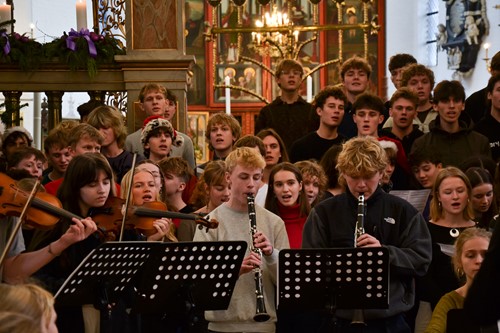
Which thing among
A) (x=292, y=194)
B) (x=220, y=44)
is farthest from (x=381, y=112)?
(x=220, y=44)

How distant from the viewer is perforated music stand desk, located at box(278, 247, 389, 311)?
6.00 m

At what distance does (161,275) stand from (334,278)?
2.91 ft

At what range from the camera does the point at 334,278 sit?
6070 millimetres

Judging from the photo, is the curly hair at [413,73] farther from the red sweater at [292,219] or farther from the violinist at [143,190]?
the violinist at [143,190]

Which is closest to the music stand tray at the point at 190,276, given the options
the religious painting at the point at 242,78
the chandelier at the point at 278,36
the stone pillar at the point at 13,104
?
the stone pillar at the point at 13,104

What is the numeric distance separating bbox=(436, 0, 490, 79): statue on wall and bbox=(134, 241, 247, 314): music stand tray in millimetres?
16593

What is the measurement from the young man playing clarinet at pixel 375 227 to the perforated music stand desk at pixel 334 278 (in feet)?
0.94

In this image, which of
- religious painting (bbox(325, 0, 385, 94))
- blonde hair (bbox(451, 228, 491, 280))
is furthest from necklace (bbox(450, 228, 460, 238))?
religious painting (bbox(325, 0, 385, 94))

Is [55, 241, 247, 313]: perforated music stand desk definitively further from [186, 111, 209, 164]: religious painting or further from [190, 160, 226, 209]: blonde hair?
[186, 111, 209, 164]: religious painting

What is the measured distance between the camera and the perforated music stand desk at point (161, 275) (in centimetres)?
573

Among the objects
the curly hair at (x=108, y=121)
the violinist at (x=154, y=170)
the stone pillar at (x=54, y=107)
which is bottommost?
the violinist at (x=154, y=170)

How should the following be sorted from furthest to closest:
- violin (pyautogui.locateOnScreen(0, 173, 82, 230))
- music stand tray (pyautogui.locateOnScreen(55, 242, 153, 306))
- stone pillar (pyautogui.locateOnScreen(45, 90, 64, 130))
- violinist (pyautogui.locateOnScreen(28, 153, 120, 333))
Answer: stone pillar (pyautogui.locateOnScreen(45, 90, 64, 130)) → violinist (pyautogui.locateOnScreen(28, 153, 120, 333)) → violin (pyautogui.locateOnScreen(0, 173, 82, 230)) → music stand tray (pyautogui.locateOnScreen(55, 242, 153, 306))

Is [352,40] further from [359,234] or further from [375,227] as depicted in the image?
[359,234]

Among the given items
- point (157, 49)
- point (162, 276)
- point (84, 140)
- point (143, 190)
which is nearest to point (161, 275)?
point (162, 276)
